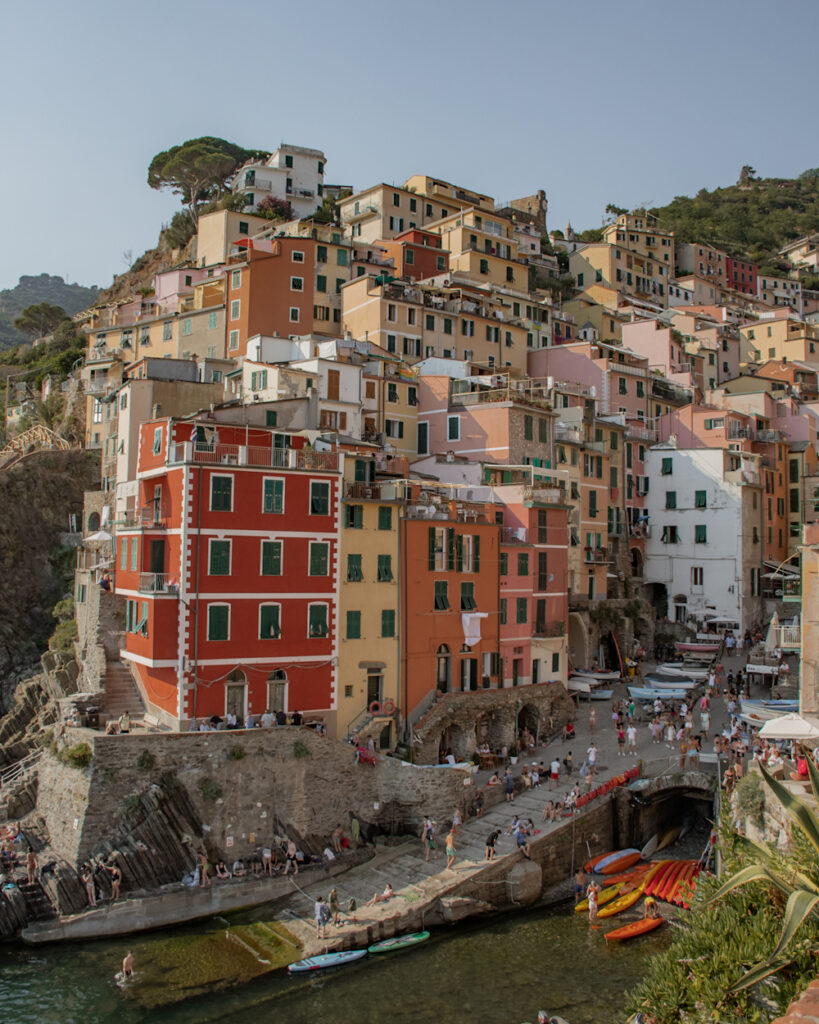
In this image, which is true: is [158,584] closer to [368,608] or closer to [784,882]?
[368,608]

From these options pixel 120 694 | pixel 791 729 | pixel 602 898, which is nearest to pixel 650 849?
pixel 602 898

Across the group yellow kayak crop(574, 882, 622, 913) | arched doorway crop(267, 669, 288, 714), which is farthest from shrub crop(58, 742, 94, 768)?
yellow kayak crop(574, 882, 622, 913)

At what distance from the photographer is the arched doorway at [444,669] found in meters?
41.1

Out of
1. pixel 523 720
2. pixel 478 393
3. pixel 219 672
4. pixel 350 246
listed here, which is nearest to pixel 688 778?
pixel 523 720

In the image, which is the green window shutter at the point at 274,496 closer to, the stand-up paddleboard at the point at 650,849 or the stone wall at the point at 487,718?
the stone wall at the point at 487,718

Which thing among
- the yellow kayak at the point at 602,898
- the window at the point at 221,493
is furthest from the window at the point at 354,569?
the yellow kayak at the point at 602,898

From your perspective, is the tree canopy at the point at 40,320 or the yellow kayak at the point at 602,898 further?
the tree canopy at the point at 40,320

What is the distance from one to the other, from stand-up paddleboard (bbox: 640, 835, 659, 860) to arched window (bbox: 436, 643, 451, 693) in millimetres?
10560

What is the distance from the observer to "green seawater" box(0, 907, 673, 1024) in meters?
25.0

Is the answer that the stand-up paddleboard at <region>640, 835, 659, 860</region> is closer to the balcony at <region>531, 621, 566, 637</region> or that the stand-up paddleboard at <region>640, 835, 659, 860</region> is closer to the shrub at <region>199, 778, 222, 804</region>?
the balcony at <region>531, 621, 566, 637</region>

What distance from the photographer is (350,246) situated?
6812cm

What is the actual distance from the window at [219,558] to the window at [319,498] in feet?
13.0

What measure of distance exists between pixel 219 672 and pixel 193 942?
972 cm

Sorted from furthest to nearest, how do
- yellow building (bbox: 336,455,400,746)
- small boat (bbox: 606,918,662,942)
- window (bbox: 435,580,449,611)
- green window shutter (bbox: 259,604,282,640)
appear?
window (bbox: 435,580,449,611)
yellow building (bbox: 336,455,400,746)
green window shutter (bbox: 259,604,282,640)
small boat (bbox: 606,918,662,942)
